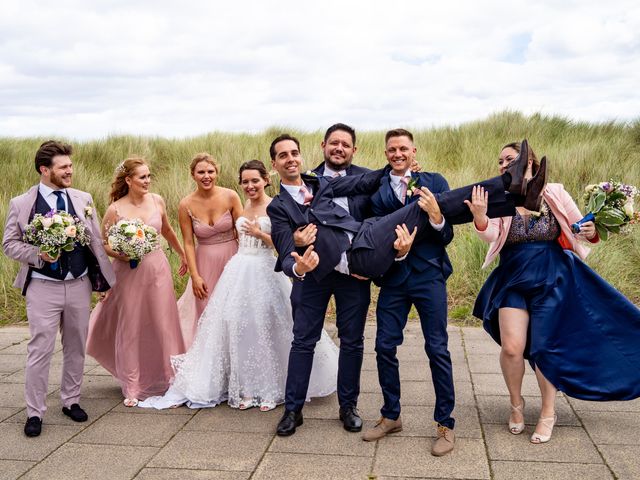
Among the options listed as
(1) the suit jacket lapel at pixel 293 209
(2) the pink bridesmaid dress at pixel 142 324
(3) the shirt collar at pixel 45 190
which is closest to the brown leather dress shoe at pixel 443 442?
(1) the suit jacket lapel at pixel 293 209

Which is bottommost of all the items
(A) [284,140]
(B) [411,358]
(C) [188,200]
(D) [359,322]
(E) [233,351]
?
(B) [411,358]

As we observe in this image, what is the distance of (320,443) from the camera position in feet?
15.4

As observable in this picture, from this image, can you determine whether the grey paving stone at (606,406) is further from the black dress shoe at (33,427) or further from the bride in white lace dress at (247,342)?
the black dress shoe at (33,427)

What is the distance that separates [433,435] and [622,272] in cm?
596

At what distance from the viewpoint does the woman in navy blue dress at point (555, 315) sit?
470 centimetres

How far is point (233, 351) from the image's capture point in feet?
18.3

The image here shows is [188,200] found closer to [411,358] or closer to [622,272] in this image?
[411,358]

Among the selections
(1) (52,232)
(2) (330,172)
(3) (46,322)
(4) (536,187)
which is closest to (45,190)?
(1) (52,232)

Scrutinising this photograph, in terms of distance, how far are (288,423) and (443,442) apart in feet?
3.56

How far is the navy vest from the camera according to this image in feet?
16.9

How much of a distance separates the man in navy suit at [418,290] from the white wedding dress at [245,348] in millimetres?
1168

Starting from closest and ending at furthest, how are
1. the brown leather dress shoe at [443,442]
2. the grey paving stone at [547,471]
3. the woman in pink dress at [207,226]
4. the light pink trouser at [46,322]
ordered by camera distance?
the grey paving stone at [547,471]
the brown leather dress shoe at [443,442]
the light pink trouser at [46,322]
the woman in pink dress at [207,226]

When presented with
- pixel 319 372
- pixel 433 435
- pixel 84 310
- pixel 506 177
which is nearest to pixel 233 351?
pixel 319 372

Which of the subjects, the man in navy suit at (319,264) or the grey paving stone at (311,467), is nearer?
the grey paving stone at (311,467)
